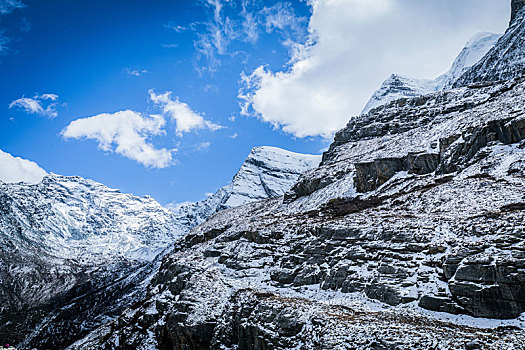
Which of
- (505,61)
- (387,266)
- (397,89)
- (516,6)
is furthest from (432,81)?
(387,266)

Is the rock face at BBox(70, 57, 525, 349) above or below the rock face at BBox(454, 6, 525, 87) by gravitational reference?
below

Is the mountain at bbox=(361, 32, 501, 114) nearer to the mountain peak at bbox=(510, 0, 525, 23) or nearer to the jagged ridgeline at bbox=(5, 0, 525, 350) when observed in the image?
the mountain peak at bbox=(510, 0, 525, 23)

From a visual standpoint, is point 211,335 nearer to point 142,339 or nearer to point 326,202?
point 142,339

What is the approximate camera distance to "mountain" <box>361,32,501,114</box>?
499 feet

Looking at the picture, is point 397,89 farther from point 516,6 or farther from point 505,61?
point 505,61

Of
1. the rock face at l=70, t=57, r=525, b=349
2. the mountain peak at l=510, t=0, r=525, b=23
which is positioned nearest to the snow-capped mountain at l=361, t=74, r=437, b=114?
the mountain peak at l=510, t=0, r=525, b=23

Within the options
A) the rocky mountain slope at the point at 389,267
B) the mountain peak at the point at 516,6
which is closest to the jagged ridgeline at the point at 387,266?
the rocky mountain slope at the point at 389,267

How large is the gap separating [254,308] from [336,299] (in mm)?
6411

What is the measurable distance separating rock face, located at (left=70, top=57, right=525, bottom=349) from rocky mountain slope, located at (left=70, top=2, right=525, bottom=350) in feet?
0.31

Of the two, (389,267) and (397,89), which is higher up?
(397,89)

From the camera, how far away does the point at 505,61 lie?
95562 mm

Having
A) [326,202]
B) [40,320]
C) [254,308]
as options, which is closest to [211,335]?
[254,308]

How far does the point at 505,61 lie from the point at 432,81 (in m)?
96.2

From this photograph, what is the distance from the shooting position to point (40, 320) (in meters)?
152
